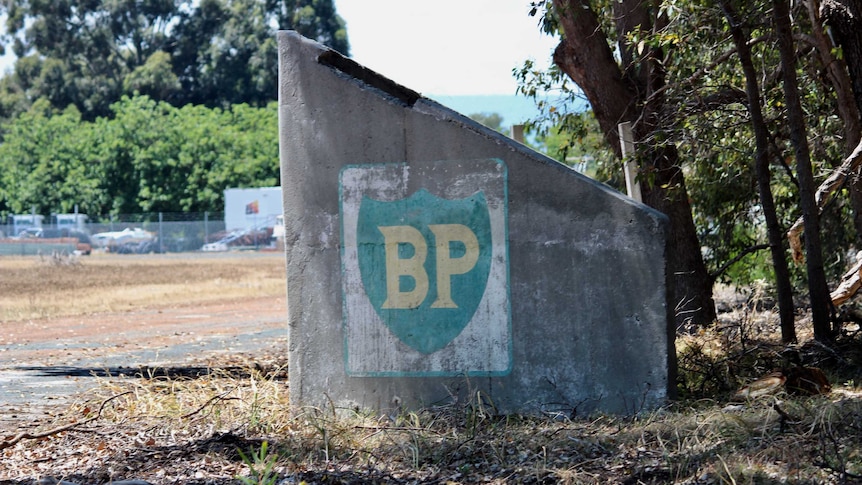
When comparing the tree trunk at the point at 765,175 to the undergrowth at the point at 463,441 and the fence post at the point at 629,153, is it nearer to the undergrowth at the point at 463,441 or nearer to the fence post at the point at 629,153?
the undergrowth at the point at 463,441

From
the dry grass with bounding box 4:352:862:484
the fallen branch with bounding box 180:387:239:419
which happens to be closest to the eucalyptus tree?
Answer: the dry grass with bounding box 4:352:862:484

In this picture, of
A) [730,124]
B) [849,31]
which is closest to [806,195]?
[849,31]

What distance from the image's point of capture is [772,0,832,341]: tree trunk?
28.1 ft

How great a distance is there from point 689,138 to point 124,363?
6.57 meters

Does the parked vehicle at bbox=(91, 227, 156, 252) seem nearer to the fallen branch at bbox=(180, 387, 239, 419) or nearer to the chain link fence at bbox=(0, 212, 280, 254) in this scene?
the chain link fence at bbox=(0, 212, 280, 254)

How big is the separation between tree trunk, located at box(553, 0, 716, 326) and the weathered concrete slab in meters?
3.43

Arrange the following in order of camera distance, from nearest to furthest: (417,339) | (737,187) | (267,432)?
(267,432)
(417,339)
(737,187)

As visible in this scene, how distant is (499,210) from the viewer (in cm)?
755

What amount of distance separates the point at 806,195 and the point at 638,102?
2.86m

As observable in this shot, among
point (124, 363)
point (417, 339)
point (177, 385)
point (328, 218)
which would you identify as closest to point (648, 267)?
point (417, 339)

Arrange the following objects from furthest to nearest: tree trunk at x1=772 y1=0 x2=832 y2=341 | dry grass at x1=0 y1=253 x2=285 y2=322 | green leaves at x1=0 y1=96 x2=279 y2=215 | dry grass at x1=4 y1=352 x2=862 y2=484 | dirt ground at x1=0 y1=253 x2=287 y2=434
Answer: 1. green leaves at x1=0 y1=96 x2=279 y2=215
2. dry grass at x1=0 y1=253 x2=285 y2=322
3. dirt ground at x1=0 y1=253 x2=287 y2=434
4. tree trunk at x1=772 y1=0 x2=832 y2=341
5. dry grass at x1=4 y1=352 x2=862 y2=484

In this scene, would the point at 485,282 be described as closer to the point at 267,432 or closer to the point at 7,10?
the point at 267,432

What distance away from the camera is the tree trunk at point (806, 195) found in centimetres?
856

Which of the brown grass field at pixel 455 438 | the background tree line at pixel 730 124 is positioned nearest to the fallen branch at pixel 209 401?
the brown grass field at pixel 455 438
